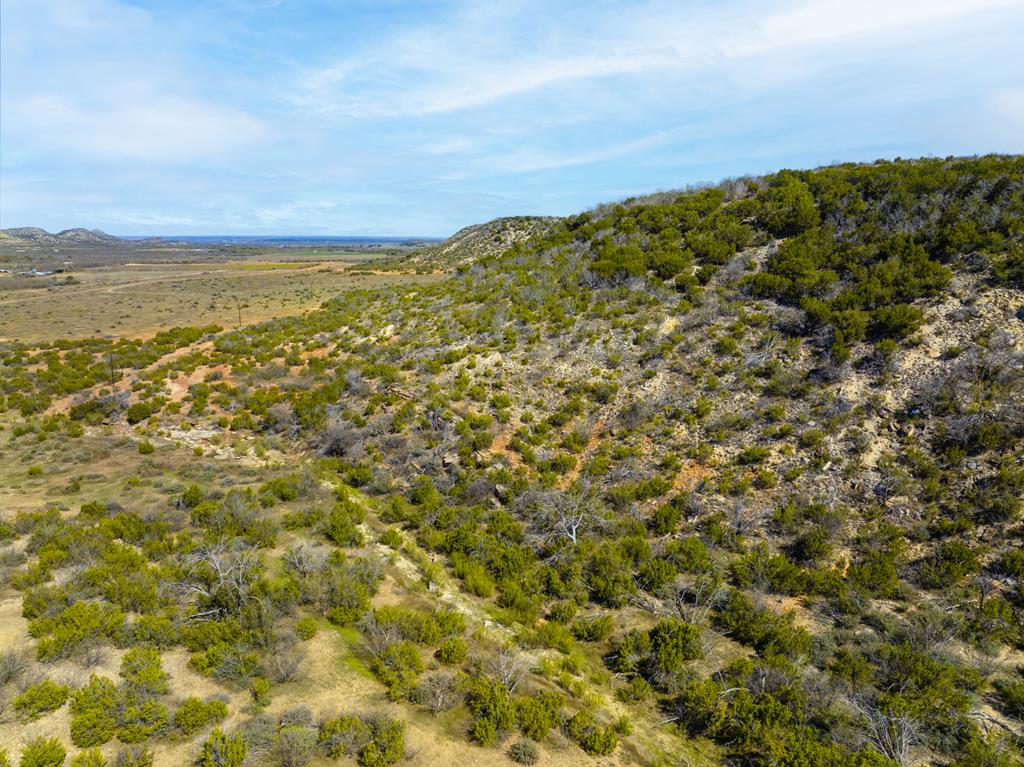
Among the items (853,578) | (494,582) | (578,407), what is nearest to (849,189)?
(578,407)

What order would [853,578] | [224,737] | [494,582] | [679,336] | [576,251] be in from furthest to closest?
1. [576,251]
2. [679,336]
3. [494,582]
4. [853,578]
5. [224,737]

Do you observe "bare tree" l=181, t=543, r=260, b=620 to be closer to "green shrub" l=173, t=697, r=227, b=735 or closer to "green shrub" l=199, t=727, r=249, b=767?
"green shrub" l=173, t=697, r=227, b=735

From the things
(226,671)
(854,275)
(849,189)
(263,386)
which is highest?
(849,189)

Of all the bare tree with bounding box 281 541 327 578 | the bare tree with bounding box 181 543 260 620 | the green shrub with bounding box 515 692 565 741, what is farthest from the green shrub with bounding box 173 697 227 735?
the green shrub with bounding box 515 692 565 741

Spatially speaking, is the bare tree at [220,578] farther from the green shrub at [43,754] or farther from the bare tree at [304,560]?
the green shrub at [43,754]

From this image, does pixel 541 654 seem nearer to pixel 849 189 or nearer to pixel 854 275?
pixel 854 275

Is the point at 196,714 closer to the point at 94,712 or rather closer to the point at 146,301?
the point at 94,712
